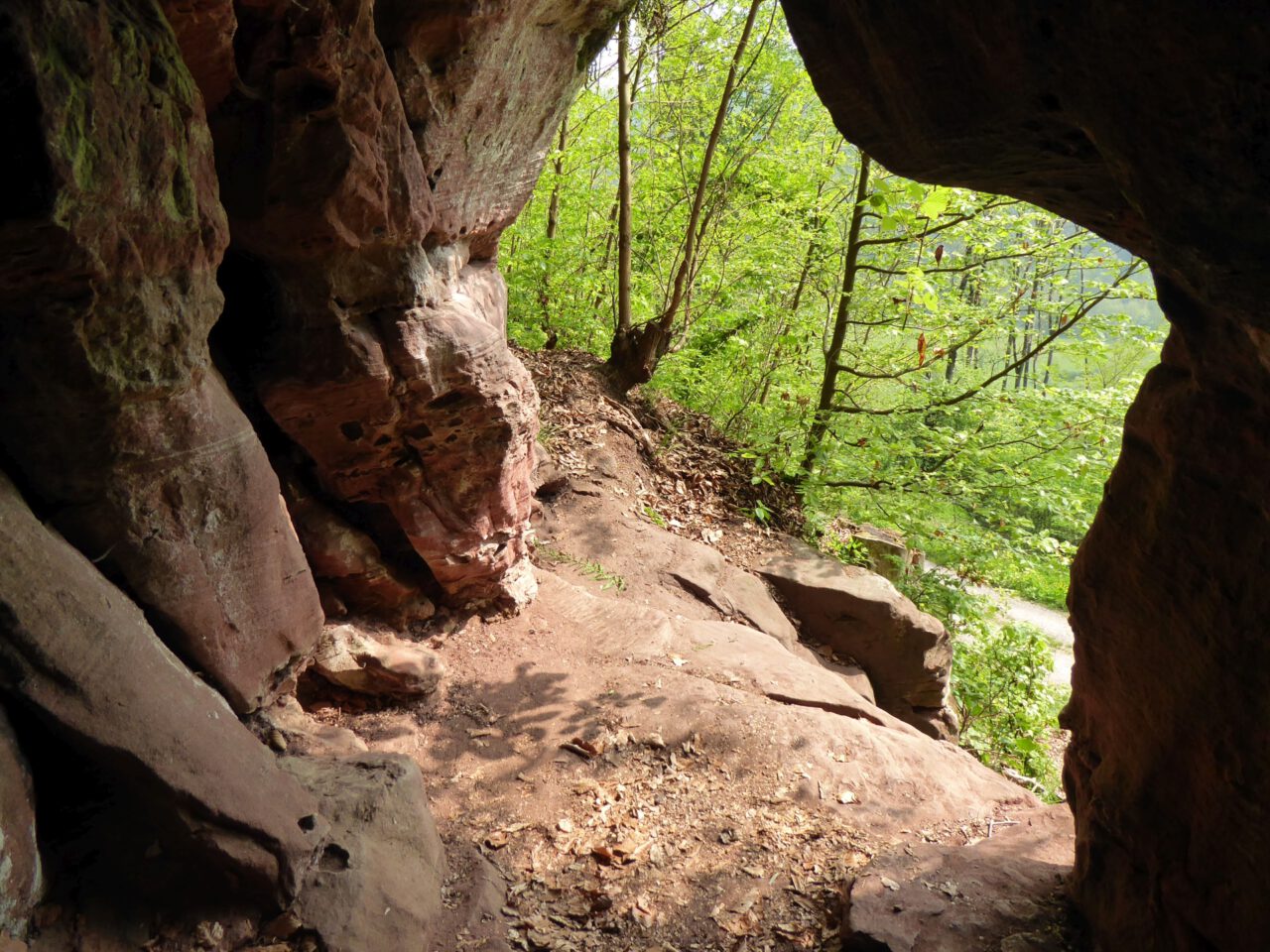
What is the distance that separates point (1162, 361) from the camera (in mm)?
2936

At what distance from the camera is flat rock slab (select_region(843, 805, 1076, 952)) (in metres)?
3.29

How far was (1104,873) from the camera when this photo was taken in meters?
3.18

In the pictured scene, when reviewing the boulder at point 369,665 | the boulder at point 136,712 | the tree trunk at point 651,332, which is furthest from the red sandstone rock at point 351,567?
the tree trunk at point 651,332

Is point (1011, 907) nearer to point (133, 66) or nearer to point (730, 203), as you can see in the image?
point (133, 66)

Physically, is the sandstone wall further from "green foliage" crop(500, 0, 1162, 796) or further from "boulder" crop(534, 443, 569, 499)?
"green foliage" crop(500, 0, 1162, 796)

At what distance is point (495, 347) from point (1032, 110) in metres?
3.97

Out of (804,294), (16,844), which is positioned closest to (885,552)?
(804,294)

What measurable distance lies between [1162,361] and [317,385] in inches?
173

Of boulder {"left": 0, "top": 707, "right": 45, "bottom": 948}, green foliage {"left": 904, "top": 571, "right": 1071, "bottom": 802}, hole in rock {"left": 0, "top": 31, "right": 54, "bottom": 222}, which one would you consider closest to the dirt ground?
boulder {"left": 0, "top": 707, "right": 45, "bottom": 948}

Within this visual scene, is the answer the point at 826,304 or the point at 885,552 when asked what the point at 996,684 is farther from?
the point at 826,304

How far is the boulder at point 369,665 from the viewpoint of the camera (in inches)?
196

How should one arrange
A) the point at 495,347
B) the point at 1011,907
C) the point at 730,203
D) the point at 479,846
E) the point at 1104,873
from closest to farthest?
1. the point at 1104,873
2. the point at 1011,907
3. the point at 479,846
4. the point at 495,347
5. the point at 730,203

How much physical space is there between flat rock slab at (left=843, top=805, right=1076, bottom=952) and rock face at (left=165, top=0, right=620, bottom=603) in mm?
3551

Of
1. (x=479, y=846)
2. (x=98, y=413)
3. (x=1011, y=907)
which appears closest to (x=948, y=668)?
(x=1011, y=907)
